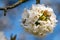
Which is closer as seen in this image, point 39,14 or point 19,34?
point 39,14

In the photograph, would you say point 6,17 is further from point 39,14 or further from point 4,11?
point 39,14

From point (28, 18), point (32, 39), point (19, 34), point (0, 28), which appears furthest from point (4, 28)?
point (28, 18)

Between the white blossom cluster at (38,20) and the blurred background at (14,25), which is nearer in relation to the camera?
the white blossom cluster at (38,20)

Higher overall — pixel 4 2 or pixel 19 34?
pixel 4 2

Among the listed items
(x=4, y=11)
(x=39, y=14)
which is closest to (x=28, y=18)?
(x=39, y=14)

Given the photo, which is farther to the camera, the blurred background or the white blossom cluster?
the blurred background

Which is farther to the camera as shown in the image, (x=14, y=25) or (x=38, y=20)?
(x=14, y=25)

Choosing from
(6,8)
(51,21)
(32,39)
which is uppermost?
(6,8)
